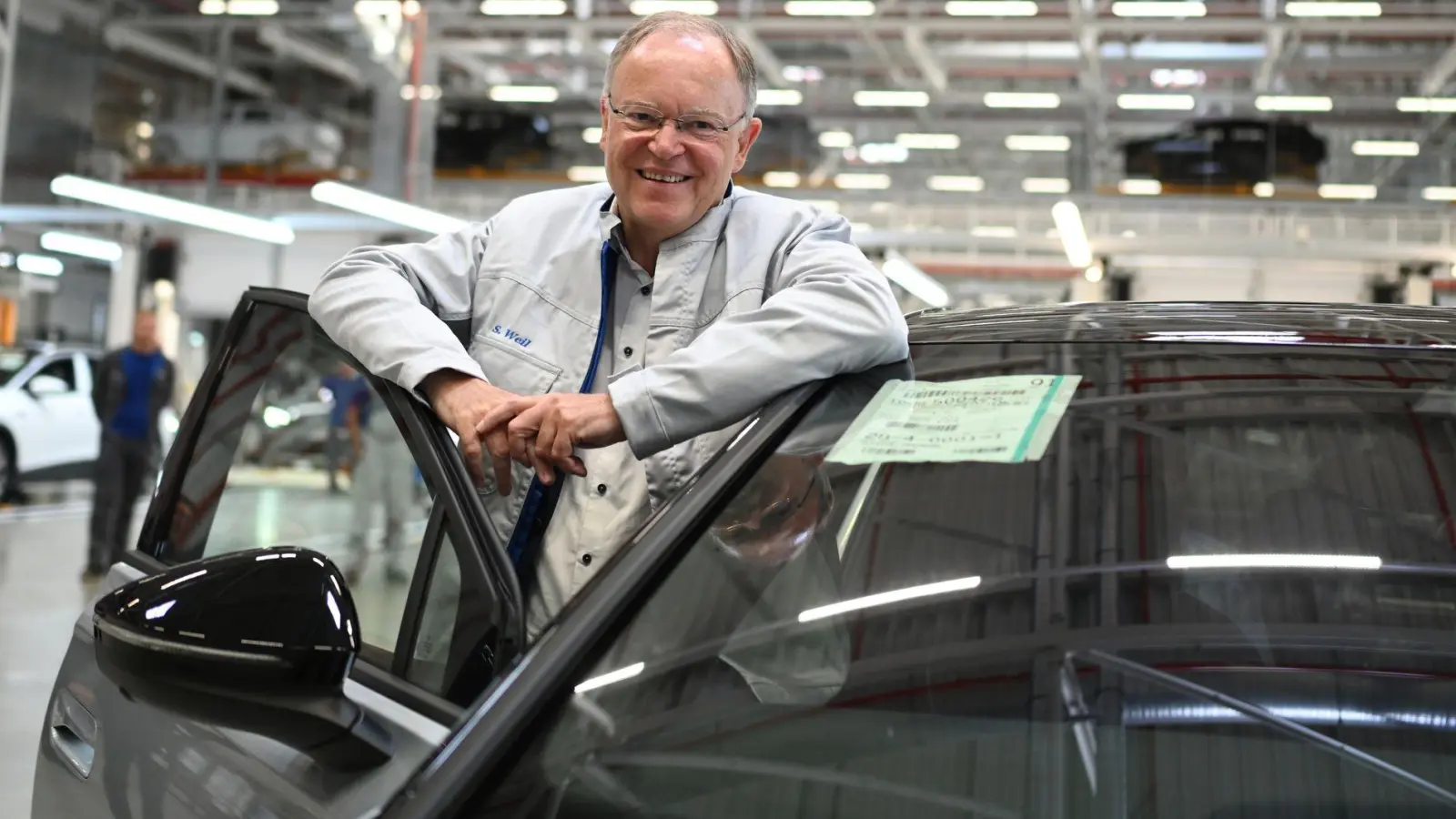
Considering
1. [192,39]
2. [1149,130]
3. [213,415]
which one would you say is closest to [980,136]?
[1149,130]

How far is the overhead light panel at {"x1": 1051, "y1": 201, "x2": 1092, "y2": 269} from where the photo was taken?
13000 millimetres

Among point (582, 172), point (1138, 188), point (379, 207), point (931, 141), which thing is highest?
point (931, 141)

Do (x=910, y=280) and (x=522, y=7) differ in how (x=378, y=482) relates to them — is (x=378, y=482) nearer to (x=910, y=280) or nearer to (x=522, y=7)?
(x=910, y=280)

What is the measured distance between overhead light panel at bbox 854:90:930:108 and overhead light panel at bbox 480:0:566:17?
13.4 ft

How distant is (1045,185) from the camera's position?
15.9 metres

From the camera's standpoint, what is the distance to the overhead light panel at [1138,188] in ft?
49.6

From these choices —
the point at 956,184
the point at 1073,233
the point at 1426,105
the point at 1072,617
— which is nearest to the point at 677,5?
the point at 1073,233

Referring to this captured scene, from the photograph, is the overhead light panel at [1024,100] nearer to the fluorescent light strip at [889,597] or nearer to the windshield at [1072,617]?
the windshield at [1072,617]

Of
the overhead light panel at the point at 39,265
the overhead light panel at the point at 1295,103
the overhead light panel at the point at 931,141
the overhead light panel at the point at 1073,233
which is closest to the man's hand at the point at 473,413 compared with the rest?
the overhead light panel at the point at 1073,233

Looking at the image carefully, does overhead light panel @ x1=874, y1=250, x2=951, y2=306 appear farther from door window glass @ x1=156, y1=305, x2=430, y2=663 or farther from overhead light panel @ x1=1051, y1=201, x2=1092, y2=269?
door window glass @ x1=156, y1=305, x2=430, y2=663

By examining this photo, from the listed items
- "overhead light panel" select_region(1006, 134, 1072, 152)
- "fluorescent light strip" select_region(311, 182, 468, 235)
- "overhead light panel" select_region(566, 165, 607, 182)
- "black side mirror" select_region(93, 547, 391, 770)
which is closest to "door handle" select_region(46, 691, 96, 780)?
"black side mirror" select_region(93, 547, 391, 770)

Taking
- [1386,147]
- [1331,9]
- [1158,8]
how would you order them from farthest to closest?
1. [1386,147]
2. [1158,8]
3. [1331,9]

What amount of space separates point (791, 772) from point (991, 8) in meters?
13.9

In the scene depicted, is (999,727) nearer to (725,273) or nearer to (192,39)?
(725,273)
